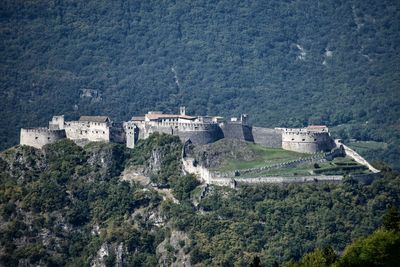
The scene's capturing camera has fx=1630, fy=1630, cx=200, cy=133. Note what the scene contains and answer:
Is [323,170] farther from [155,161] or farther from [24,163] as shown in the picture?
[24,163]

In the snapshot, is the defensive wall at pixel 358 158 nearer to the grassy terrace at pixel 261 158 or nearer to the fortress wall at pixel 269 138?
the grassy terrace at pixel 261 158

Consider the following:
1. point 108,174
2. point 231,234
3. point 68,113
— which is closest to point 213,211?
point 231,234

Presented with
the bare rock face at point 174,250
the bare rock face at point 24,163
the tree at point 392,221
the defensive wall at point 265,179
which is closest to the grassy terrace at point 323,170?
the defensive wall at point 265,179

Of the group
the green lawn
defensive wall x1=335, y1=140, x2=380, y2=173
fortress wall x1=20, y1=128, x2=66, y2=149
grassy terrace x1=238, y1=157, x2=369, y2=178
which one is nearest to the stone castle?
fortress wall x1=20, y1=128, x2=66, y2=149

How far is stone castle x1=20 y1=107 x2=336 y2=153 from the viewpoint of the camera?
160 meters

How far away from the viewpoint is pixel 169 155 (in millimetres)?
158125

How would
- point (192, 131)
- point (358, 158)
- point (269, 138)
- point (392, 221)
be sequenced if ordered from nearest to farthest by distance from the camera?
1. point (392, 221)
2. point (358, 158)
3. point (192, 131)
4. point (269, 138)

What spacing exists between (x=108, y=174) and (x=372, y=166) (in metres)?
25.9

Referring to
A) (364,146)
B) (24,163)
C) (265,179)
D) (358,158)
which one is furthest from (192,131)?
(364,146)

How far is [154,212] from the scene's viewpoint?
154 m

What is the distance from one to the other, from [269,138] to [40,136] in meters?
23.0

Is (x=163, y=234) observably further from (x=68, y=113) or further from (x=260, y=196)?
(x=68, y=113)

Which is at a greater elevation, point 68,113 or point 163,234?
point 68,113

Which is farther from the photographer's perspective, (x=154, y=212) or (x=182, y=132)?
(x=182, y=132)
